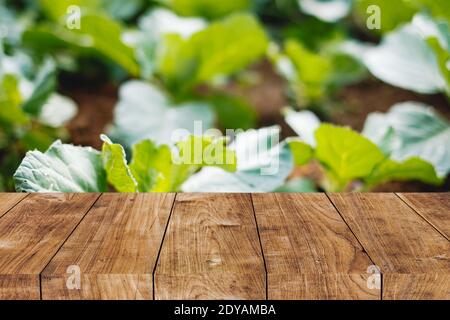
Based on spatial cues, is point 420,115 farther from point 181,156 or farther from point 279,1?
point 279,1

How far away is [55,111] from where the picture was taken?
5.11ft

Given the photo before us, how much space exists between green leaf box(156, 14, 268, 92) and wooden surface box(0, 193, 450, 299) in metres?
0.74

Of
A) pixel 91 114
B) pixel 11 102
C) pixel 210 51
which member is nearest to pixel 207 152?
pixel 11 102

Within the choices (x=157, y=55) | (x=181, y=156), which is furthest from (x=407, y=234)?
(x=157, y=55)

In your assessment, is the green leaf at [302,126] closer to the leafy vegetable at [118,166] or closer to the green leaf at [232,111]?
the leafy vegetable at [118,166]

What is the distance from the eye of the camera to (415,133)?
55.0 inches

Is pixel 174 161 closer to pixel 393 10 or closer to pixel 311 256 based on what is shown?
pixel 311 256

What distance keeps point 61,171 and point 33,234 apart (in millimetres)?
132

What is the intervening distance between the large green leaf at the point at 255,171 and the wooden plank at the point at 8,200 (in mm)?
242

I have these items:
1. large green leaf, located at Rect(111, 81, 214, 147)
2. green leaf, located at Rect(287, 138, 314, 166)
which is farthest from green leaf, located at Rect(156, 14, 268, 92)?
green leaf, located at Rect(287, 138, 314, 166)

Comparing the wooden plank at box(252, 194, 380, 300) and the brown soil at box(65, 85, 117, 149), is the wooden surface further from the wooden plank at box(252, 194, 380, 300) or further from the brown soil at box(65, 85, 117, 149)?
the brown soil at box(65, 85, 117, 149)

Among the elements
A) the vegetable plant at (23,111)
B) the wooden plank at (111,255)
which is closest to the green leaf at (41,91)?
the vegetable plant at (23,111)

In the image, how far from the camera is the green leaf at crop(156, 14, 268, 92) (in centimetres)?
159

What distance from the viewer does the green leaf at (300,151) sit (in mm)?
1126
